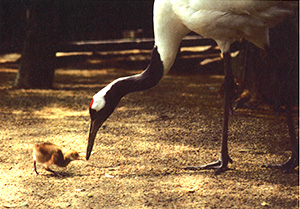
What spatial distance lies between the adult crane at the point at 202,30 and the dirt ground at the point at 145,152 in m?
0.27

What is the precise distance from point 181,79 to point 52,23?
277 cm

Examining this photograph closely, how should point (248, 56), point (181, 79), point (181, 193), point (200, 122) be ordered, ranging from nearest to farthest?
point (181, 193) → point (200, 122) → point (248, 56) → point (181, 79)

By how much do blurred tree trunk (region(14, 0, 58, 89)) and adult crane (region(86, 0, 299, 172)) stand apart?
3.83 m

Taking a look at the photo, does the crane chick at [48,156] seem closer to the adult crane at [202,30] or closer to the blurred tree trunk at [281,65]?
the adult crane at [202,30]

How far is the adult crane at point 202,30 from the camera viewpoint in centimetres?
353

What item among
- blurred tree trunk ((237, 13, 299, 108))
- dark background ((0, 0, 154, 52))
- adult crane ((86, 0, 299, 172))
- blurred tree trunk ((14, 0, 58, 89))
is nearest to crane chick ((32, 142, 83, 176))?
adult crane ((86, 0, 299, 172))

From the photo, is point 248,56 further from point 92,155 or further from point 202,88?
point 92,155

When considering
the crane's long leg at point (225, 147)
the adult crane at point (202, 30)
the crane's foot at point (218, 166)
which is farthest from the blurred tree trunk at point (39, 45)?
the crane's foot at point (218, 166)

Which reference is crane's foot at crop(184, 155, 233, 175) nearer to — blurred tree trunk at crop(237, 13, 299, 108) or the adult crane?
the adult crane

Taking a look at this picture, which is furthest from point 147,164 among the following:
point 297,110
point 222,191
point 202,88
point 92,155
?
point 202,88

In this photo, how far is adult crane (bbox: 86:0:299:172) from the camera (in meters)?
3.53

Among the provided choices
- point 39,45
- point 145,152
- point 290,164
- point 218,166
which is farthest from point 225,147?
point 39,45

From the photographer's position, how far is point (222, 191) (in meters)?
3.36

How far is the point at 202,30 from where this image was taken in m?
3.71
